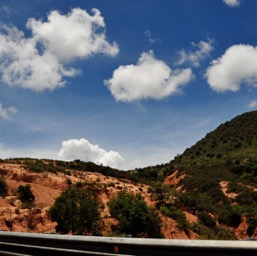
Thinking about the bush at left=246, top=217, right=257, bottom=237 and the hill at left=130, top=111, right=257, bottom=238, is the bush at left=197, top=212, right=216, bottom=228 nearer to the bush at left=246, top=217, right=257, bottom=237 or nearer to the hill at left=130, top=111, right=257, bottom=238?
the hill at left=130, top=111, right=257, bottom=238

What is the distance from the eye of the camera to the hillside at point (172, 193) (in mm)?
37663

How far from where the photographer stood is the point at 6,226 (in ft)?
108

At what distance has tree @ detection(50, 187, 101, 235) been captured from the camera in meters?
30.7

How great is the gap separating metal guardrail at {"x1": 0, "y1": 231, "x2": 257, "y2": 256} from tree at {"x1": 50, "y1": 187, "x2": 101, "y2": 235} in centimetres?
2613

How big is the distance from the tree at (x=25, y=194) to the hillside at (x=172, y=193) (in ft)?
2.23

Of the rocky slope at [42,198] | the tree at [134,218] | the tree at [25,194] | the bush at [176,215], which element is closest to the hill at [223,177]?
the bush at [176,215]

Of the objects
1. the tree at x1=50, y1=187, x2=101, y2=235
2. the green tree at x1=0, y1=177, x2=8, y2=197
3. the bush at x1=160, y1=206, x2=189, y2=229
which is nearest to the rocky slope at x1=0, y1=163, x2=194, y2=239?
the green tree at x1=0, y1=177, x2=8, y2=197

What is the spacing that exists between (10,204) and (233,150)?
68785mm

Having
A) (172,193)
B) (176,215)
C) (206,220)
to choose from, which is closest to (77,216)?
(176,215)

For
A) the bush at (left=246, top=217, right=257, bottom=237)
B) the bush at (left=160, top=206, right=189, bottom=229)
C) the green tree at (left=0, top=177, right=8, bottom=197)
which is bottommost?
the bush at (left=246, top=217, right=257, bottom=237)

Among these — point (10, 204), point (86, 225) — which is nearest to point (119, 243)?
point (86, 225)

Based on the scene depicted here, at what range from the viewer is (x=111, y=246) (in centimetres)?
368

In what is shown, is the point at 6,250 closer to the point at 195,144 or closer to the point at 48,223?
the point at 48,223

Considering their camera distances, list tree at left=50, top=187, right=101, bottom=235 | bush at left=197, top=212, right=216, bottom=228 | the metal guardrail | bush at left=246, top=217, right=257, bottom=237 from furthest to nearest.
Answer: bush at left=197, top=212, right=216, bottom=228 → bush at left=246, top=217, right=257, bottom=237 → tree at left=50, top=187, right=101, bottom=235 → the metal guardrail
